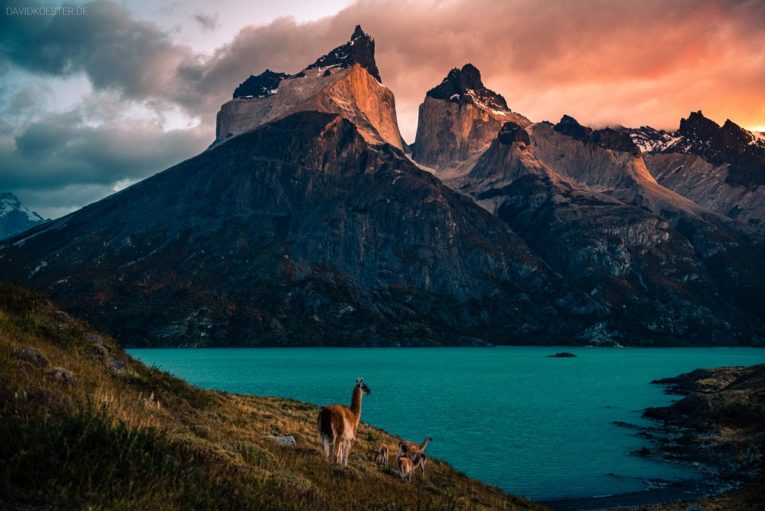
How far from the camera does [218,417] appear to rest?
30.0 metres

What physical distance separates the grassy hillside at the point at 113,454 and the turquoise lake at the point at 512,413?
26.1 m

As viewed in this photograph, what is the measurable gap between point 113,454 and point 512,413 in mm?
81961

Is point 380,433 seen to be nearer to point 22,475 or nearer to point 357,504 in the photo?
point 357,504

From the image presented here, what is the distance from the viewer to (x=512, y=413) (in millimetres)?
85938

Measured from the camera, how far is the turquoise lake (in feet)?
163

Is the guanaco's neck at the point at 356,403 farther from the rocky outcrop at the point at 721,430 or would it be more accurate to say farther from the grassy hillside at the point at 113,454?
the rocky outcrop at the point at 721,430

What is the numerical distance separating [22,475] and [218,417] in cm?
2158

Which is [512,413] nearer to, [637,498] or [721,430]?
[721,430]

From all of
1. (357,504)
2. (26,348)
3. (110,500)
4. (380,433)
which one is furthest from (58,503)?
(380,433)

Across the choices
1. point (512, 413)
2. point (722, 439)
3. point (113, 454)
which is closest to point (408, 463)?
point (113, 454)

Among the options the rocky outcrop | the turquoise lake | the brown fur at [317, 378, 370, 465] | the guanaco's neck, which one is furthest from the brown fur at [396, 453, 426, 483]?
the rocky outcrop

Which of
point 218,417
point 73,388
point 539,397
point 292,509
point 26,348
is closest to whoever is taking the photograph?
point 292,509

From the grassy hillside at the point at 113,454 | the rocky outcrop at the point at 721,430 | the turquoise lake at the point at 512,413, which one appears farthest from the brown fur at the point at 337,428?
the rocky outcrop at the point at 721,430

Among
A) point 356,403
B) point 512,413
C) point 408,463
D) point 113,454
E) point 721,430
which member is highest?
point 113,454
